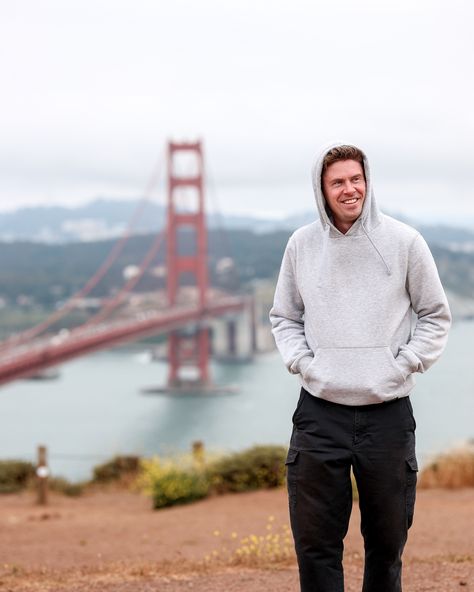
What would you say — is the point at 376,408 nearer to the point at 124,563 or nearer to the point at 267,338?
the point at 124,563

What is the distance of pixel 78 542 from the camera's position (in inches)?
164

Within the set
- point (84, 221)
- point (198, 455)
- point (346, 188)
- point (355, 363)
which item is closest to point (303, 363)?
point (355, 363)

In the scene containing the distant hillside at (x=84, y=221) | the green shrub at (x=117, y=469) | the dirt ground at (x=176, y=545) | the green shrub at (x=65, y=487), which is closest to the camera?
the dirt ground at (x=176, y=545)

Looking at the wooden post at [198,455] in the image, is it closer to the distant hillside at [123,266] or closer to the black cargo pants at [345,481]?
the black cargo pants at [345,481]

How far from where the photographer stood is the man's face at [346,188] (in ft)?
5.63

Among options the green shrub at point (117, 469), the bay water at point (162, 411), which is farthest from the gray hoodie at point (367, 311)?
the bay water at point (162, 411)

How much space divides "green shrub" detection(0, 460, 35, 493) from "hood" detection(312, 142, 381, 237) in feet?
18.8

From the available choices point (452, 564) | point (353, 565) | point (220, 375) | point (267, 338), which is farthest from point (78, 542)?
point (267, 338)

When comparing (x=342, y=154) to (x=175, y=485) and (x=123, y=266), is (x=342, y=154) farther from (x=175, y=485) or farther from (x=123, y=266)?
(x=123, y=266)

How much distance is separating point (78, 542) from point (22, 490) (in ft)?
9.78

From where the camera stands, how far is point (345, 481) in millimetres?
1718

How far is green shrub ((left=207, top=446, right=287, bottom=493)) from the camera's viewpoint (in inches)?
211

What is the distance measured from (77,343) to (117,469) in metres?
9.71

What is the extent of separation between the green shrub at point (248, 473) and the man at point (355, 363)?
11.9ft
